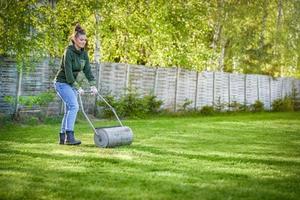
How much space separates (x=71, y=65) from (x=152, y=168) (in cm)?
305

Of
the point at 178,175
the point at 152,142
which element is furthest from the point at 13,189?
the point at 152,142

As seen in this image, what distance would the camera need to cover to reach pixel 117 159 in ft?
26.9

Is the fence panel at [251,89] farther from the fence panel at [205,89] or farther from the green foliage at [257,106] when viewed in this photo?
the fence panel at [205,89]

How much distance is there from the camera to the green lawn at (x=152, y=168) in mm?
6051

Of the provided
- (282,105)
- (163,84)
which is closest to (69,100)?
(163,84)

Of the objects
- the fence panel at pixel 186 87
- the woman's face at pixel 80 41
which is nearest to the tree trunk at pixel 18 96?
the woman's face at pixel 80 41

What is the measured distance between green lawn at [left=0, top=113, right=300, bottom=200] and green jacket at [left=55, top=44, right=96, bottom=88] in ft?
4.09

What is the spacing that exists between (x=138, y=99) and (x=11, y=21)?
6341 millimetres

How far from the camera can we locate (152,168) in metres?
7.56

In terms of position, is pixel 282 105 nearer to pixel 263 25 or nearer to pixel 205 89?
pixel 263 25

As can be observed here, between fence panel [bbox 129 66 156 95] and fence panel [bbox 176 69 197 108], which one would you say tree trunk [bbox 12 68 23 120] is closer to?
fence panel [bbox 129 66 156 95]

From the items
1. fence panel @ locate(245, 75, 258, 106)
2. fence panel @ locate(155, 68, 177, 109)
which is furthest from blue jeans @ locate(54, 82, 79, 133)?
fence panel @ locate(245, 75, 258, 106)

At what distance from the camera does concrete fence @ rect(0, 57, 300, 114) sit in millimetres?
16184

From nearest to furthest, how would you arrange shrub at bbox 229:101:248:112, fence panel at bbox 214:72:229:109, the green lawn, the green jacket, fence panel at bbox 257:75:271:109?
the green lawn
the green jacket
fence panel at bbox 214:72:229:109
shrub at bbox 229:101:248:112
fence panel at bbox 257:75:271:109
